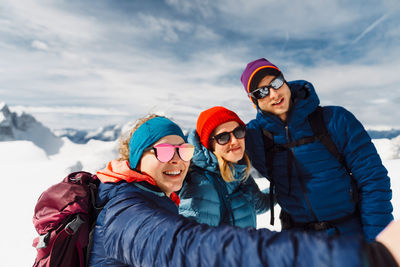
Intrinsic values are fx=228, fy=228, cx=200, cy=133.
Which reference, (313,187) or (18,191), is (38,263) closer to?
(313,187)

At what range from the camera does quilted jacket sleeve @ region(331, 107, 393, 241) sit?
2.46 m

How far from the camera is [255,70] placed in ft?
9.70

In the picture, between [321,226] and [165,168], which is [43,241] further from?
[321,226]

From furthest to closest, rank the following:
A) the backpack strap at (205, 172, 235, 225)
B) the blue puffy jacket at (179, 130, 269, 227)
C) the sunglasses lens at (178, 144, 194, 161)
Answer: the backpack strap at (205, 172, 235, 225), the blue puffy jacket at (179, 130, 269, 227), the sunglasses lens at (178, 144, 194, 161)

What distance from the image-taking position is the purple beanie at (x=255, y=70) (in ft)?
9.52

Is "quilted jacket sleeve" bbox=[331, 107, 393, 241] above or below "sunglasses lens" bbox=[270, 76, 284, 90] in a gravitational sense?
below

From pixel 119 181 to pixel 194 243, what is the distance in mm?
921

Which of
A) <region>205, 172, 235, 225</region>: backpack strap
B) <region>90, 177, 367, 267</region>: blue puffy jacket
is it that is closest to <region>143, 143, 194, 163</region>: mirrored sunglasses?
<region>90, 177, 367, 267</region>: blue puffy jacket

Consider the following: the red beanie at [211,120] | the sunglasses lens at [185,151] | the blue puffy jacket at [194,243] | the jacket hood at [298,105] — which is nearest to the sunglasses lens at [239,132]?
the red beanie at [211,120]

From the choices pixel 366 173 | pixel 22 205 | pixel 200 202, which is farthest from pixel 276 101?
pixel 22 205

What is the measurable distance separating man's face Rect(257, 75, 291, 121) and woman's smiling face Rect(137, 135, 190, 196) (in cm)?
135

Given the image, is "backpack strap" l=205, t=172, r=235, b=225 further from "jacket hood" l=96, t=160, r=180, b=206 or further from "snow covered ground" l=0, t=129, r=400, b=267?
"snow covered ground" l=0, t=129, r=400, b=267

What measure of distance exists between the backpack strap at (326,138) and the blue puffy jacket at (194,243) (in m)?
2.16

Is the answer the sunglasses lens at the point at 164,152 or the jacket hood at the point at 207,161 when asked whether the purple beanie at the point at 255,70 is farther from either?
the sunglasses lens at the point at 164,152
